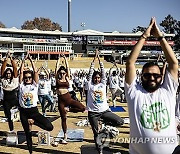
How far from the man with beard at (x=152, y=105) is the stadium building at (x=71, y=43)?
219 feet

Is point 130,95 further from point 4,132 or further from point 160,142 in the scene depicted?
point 4,132

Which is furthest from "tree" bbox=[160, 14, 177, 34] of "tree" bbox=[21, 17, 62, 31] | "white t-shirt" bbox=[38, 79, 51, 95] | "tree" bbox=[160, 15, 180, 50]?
"white t-shirt" bbox=[38, 79, 51, 95]

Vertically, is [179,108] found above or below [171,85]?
below

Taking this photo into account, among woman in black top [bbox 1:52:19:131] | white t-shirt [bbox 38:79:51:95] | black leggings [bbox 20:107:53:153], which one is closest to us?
black leggings [bbox 20:107:53:153]

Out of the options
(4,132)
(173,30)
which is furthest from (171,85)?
(173,30)

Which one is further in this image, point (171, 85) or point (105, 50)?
point (105, 50)

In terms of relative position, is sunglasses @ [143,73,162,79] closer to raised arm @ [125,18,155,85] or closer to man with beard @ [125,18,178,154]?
man with beard @ [125,18,178,154]

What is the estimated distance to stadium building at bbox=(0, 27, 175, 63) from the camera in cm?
7456

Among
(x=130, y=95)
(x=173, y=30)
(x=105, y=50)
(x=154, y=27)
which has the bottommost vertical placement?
(x=130, y=95)

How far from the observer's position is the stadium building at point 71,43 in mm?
74562

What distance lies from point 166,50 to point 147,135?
0.82m

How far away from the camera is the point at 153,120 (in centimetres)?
293

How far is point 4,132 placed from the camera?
8.81 metres

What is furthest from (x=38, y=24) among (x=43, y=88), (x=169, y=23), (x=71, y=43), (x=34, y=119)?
(x=34, y=119)
